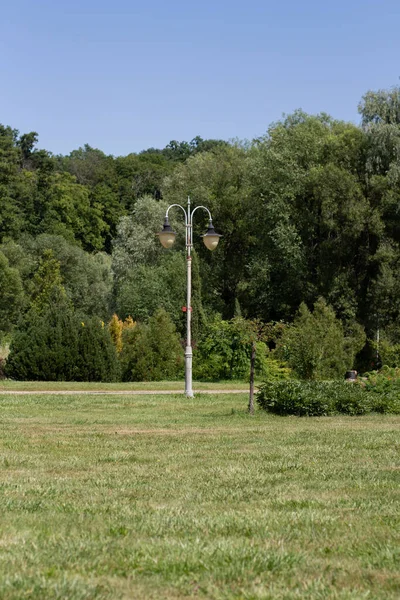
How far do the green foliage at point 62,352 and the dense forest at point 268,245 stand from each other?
1837mm

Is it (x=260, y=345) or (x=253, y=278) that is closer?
(x=260, y=345)

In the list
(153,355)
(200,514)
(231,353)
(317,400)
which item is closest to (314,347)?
(231,353)

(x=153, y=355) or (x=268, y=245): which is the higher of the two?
(x=268, y=245)

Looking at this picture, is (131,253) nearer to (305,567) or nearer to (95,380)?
(95,380)

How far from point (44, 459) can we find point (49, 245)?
5540 centimetres

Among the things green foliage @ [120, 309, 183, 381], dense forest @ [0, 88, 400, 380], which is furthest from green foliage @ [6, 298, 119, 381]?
green foliage @ [120, 309, 183, 381]

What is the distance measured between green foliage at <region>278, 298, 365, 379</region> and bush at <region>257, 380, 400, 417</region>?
1005 cm

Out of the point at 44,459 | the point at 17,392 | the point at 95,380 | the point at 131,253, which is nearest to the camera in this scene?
the point at 44,459

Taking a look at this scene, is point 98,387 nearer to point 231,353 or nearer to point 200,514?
point 231,353

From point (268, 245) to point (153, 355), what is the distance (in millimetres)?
19629

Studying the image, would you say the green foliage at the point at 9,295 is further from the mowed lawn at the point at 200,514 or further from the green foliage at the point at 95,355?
the mowed lawn at the point at 200,514

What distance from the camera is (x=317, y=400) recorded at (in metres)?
15.3

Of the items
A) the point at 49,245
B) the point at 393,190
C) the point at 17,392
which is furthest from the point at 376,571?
the point at 49,245

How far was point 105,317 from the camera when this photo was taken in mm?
59719
